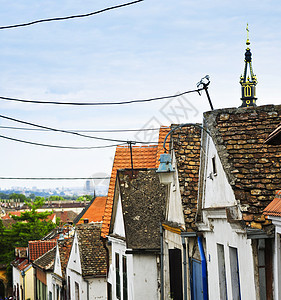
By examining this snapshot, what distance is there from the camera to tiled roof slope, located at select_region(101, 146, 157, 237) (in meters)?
21.0

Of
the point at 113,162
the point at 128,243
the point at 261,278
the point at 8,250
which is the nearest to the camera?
the point at 261,278

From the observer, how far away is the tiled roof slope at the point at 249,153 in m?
9.73

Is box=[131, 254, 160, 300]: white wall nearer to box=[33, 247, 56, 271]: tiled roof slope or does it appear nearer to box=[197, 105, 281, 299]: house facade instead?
box=[197, 105, 281, 299]: house facade

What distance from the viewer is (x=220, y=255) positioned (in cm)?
1170

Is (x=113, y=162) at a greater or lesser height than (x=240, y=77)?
lesser

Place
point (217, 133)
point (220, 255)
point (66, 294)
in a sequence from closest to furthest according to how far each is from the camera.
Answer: point (217, 133) → point (220, 255) → point (66, 294)

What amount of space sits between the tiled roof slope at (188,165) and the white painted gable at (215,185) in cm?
135

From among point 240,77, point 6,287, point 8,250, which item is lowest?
point 6,287

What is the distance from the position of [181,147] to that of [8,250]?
161ft

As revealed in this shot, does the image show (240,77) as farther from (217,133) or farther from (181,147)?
(217,133)

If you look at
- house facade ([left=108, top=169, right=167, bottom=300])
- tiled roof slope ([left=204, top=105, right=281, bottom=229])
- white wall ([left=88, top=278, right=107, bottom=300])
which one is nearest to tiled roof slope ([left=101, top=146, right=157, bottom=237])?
house facade ([left=108, top=169, right=167, bottom=300])

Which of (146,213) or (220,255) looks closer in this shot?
(220,255)

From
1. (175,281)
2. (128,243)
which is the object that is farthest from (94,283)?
(175,281)

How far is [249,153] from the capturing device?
10.5 m
